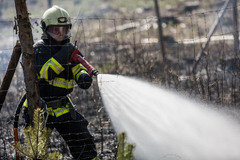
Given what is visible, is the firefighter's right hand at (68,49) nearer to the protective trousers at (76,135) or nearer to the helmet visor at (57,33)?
the helmet visor at (57,33)

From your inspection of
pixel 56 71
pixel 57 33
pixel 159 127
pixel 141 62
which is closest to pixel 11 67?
pixel 56 71

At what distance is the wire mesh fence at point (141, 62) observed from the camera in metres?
5.02

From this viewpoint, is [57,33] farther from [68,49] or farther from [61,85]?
[61,85]

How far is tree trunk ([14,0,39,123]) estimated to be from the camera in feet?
10.1

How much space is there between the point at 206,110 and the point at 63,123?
206 cm

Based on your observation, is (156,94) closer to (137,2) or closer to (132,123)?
(132,123)

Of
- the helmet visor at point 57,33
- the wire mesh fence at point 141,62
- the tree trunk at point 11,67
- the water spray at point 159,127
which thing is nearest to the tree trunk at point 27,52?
the wire mesh fence at point 141,62

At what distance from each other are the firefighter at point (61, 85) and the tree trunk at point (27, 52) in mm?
469

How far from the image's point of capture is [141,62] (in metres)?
8.37

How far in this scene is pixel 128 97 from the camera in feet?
14.4

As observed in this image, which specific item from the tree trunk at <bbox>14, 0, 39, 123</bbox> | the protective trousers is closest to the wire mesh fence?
the tree trunk at <bbox>14, 0, 39, 123</bbox>

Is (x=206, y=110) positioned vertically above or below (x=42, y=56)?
below

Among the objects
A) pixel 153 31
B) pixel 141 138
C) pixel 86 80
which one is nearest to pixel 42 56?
pixel 86 80

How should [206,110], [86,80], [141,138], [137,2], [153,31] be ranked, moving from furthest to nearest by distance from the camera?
[137,2] → [153,31] → [206,110] → [141,138] → [86,80]
